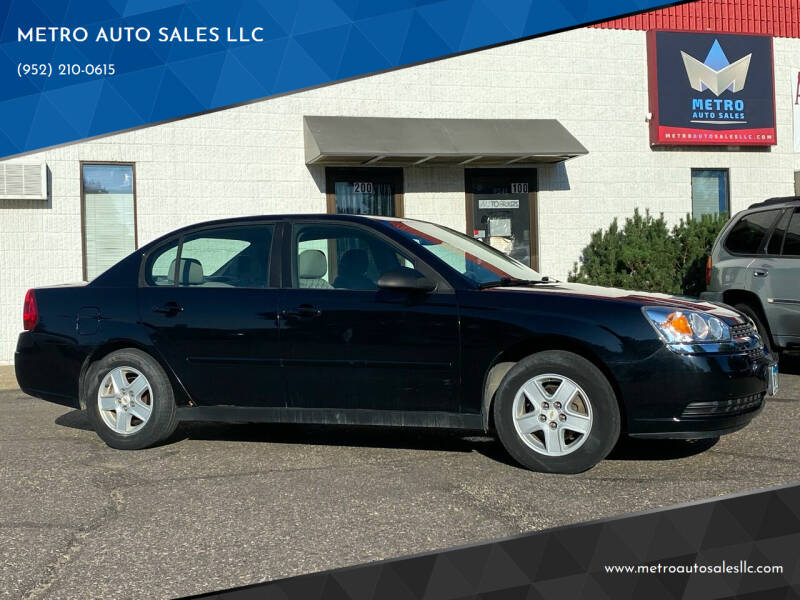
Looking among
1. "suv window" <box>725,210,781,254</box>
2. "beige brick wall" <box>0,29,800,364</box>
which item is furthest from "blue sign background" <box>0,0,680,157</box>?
"suv window" <box>725,210,781,254</box>

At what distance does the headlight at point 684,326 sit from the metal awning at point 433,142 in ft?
26.6

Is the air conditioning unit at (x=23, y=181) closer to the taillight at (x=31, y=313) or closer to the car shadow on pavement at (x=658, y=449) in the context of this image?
the taillight at (x=31, y=313)

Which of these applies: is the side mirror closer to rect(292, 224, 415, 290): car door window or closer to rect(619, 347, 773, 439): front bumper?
rect(292, 224, 415, 290): car door window

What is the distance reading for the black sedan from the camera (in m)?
5.00

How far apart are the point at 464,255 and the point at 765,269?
421cm

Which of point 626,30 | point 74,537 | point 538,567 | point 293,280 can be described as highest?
point 626,30

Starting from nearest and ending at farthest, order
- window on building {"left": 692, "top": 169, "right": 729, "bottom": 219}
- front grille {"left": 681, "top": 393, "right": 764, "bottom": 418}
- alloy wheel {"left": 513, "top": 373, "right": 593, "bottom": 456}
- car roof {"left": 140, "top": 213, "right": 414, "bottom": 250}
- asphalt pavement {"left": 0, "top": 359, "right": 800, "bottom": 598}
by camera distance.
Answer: asphalt pavement {"left": 0, "top": 359, "right": 800, "bottom": 598} → front grille {"left": 681, "top": 393, "right": 764, "bottom": 418} → alloy wheel {"left": 513, "top": 373, "right": 593, "bottom": 456} → car roof {"left": 140, "top": 213, "right": 414, "bottom": 250} → window on building {"left": 692, "top": 169, "right": 729, "bottom": 219}

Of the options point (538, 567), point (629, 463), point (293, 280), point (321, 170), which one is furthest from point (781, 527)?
point (321, 170)

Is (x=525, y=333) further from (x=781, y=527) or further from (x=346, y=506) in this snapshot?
(x=781, y=527)

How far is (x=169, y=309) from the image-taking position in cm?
605

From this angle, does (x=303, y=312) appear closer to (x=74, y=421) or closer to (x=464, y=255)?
(x=464, y=255)

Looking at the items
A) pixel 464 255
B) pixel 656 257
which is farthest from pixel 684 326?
pixel 656 257

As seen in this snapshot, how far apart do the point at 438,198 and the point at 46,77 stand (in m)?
5.97

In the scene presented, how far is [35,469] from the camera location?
5516mm
